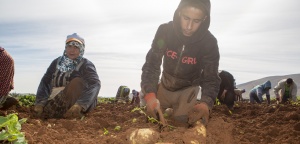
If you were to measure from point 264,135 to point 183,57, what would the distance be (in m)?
1.41

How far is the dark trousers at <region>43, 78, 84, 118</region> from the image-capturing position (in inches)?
171

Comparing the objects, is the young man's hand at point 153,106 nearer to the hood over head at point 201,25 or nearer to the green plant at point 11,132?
the hood over head at point 201,25

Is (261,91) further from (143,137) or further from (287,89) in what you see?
(143,137)

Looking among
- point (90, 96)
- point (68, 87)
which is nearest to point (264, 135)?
point (90, 96)

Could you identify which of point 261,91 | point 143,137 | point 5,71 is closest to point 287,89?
point 261,91

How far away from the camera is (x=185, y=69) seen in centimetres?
420

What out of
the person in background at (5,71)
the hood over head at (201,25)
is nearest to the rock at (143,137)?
the hood over head at (201,25)

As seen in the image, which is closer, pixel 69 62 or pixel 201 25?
pixel 201 25

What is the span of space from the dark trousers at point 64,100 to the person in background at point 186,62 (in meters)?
1.28

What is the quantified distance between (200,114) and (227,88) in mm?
3353

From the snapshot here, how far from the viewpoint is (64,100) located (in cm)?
445

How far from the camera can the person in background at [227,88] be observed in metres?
6.32

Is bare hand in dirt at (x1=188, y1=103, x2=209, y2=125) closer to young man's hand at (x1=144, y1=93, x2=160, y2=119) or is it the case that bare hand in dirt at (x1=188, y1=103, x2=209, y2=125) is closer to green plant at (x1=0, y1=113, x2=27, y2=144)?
young man's hand at (x1=144, y1=93, x2=160, y2=119)

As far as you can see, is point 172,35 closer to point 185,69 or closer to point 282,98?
point 185,69
